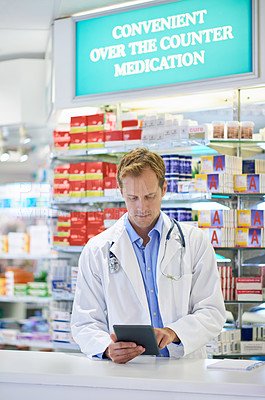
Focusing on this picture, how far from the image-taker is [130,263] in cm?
264

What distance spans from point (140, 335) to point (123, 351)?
0.12m

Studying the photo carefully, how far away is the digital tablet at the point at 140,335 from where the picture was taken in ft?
7.23

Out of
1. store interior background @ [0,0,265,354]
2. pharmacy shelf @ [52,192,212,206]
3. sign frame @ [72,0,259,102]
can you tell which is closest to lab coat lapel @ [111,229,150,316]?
pharmacy shelf @ [52,192,212,206]

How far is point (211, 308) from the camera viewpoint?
8.50ft

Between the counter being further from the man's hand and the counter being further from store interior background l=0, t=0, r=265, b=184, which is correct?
store interior background l=0, t=0, r=265, b=184

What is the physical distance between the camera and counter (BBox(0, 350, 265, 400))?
6.40 ft

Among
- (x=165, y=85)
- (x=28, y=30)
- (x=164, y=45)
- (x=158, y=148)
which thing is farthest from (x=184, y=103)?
(x=28, y=30)

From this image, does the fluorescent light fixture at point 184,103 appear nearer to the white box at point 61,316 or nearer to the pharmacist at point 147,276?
the white box at point 61,316

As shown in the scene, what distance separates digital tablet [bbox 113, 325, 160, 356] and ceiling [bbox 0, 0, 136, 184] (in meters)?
4.11

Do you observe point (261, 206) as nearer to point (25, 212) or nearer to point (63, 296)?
point (63, 296)

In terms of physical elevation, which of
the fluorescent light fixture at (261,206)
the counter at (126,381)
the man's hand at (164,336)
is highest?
the fluorescent light fixture at (261,206)

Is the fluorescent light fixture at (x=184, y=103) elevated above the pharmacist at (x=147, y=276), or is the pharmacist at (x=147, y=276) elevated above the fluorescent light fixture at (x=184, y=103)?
the fluorescent light fixture at (x=184, y=103)

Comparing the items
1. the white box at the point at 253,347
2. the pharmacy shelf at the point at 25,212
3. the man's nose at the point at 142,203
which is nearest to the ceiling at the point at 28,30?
the pharmacy shelf at the point at 25,212

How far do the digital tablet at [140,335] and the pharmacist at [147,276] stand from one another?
0.72 ft
